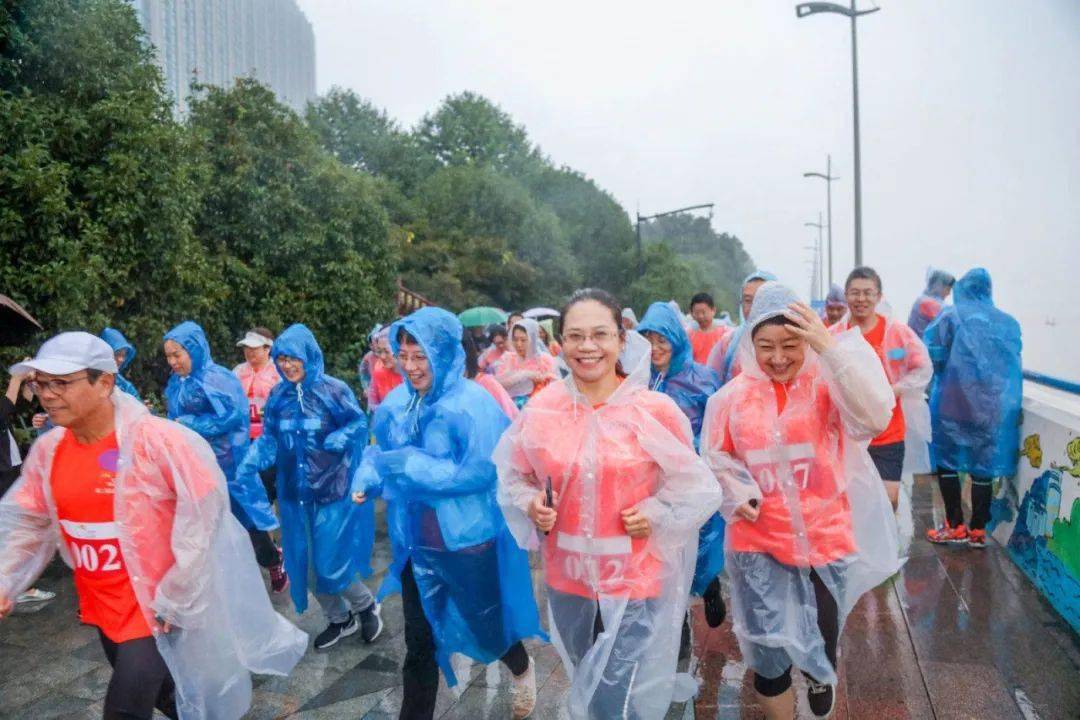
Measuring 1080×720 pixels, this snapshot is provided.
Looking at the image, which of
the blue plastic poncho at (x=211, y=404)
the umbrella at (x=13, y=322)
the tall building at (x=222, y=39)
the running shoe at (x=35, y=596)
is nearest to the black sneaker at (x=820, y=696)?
the blue plastic poncho at (x=211, y=404)

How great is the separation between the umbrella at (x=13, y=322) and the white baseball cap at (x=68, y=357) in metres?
2.03

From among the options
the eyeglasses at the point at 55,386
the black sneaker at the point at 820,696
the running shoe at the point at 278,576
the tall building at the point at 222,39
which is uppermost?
the tall building at the point at 222,39

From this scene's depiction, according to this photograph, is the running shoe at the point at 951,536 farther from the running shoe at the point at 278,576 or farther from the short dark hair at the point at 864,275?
the running shoe at the point at 278,576

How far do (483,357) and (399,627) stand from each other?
4431 mm

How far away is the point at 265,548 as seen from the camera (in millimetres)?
5332

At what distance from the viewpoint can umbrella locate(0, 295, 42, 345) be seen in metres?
4.49

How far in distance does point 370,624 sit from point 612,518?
257 cm

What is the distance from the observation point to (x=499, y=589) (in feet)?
10.8

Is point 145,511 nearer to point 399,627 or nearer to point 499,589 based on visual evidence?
point 499,589

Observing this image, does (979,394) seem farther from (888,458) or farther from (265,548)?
(265,548)

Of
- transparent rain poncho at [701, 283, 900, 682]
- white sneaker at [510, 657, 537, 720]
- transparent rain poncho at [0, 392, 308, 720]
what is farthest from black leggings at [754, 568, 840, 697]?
transparent rain poncho at [0, 392, 308, 720]

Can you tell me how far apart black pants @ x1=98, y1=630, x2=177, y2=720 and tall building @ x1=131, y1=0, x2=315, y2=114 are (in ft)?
22.4

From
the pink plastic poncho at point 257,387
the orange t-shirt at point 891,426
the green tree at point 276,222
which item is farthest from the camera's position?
the green tree at point 276,222

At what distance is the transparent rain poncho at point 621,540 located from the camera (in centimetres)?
262
